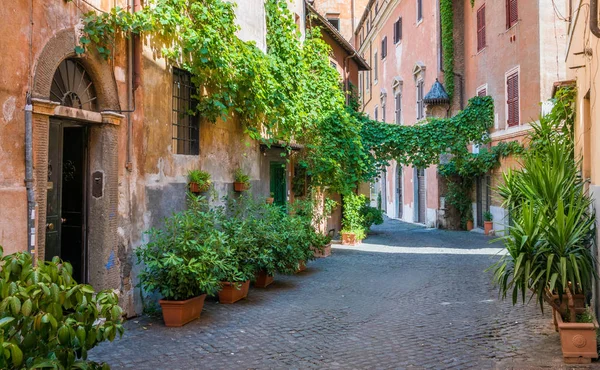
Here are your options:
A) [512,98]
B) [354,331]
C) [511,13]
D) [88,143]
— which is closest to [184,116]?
[88,143]

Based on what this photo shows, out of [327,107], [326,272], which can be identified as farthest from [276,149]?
[326,272]

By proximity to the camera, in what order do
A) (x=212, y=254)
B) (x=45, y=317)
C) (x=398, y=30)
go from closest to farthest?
(x=45, y=317)
(x=212, y=254)
(x=398, y=30)

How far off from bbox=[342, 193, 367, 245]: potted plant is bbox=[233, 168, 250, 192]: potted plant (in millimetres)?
6989

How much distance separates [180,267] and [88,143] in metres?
1.94

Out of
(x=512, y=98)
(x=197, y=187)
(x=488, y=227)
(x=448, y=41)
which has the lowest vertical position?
(x=488, y=227)

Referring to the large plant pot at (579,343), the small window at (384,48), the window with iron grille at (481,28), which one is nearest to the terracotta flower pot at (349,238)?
the window with iron grille at (481,28)

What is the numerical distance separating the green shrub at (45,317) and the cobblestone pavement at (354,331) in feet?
7.49

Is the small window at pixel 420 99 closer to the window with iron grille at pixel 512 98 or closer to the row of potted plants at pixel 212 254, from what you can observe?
the window with iron grille at pixel 512 98

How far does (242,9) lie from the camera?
425 inches

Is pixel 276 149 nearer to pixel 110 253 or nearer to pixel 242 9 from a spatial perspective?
pixel 242 9

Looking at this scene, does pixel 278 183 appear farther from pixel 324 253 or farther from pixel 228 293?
pixel 228 293

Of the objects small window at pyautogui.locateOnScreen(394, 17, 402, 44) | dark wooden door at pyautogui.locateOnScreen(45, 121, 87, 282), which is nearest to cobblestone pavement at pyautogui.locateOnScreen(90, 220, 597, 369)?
dark wooden door at pyautogui.locateOnScreen(45, 121, 87, 282)

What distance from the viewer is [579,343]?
5.29 meters

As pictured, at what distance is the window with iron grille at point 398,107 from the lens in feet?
96.1
